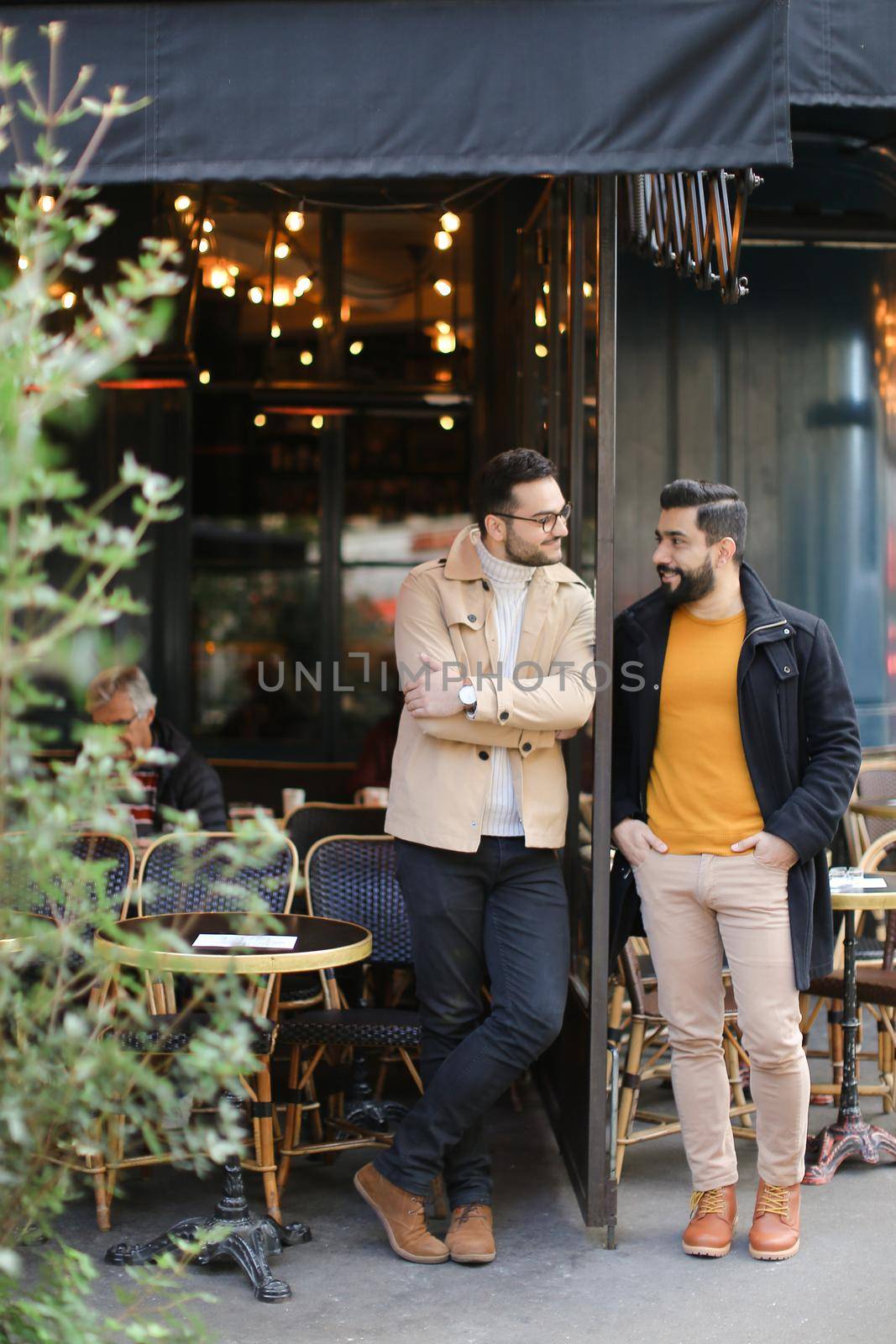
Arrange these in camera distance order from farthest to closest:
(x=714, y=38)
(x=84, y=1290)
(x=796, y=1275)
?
1. (x=796, y=1275)
2. (x=714, y=38)
3. (x=84, y=1290)

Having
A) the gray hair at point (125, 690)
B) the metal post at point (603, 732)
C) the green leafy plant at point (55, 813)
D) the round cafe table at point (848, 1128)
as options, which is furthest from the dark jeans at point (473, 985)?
the gray hair at point (125, 690)

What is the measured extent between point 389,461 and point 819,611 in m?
3.14

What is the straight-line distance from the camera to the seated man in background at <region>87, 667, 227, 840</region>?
229 inches

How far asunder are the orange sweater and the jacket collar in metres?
0.35

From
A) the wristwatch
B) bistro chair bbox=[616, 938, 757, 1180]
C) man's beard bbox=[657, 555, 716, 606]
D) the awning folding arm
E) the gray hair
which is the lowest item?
bistro chair bbox=[616, 938, 757, 1180]

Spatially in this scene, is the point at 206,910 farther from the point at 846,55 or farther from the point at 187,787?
the point at 846,55

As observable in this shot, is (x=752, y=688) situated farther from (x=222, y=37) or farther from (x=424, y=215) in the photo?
(x=424, y=215)

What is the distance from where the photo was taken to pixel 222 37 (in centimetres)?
370

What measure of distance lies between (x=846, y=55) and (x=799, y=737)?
200cm

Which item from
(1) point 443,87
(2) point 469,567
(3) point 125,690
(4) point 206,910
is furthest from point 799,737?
(3) point 125,690

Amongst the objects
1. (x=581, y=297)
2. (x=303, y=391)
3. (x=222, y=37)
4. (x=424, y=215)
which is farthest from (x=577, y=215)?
(x=424, y=215)

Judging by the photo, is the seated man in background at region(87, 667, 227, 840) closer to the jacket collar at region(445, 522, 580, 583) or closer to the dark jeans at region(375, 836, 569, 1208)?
the dark jeans at region(375, 836, 569, 1208)

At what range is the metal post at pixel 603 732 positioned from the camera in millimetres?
4137

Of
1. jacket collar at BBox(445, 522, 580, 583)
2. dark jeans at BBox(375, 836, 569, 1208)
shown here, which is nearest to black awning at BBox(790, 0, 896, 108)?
jacket collar at BBox(445, 522, 580, 583)
